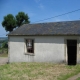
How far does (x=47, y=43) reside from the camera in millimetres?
19281

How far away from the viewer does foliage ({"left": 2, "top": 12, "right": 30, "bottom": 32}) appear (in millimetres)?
46856

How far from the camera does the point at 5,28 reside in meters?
48.1

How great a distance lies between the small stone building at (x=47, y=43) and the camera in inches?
718

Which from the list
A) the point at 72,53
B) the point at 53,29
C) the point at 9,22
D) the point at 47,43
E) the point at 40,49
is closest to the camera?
the point at 47,43

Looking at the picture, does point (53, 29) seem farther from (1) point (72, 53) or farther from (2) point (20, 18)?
(2) point (20, 18)

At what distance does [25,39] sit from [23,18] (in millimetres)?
27896

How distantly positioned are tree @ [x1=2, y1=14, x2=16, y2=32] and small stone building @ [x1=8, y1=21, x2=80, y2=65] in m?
24.5

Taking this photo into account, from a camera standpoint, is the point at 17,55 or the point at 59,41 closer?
the point at 59,41

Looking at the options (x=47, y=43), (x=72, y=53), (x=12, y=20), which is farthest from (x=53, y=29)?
(x=12, y=20)

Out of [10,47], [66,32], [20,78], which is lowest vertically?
[20,78]

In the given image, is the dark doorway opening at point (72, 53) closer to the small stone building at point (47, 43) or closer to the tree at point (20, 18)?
the small stone building at point (47, 43)

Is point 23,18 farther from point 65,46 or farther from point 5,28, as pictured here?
point 65,46

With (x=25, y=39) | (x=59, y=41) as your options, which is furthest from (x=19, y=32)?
(x=59, y=41)

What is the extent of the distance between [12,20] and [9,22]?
862 mm
